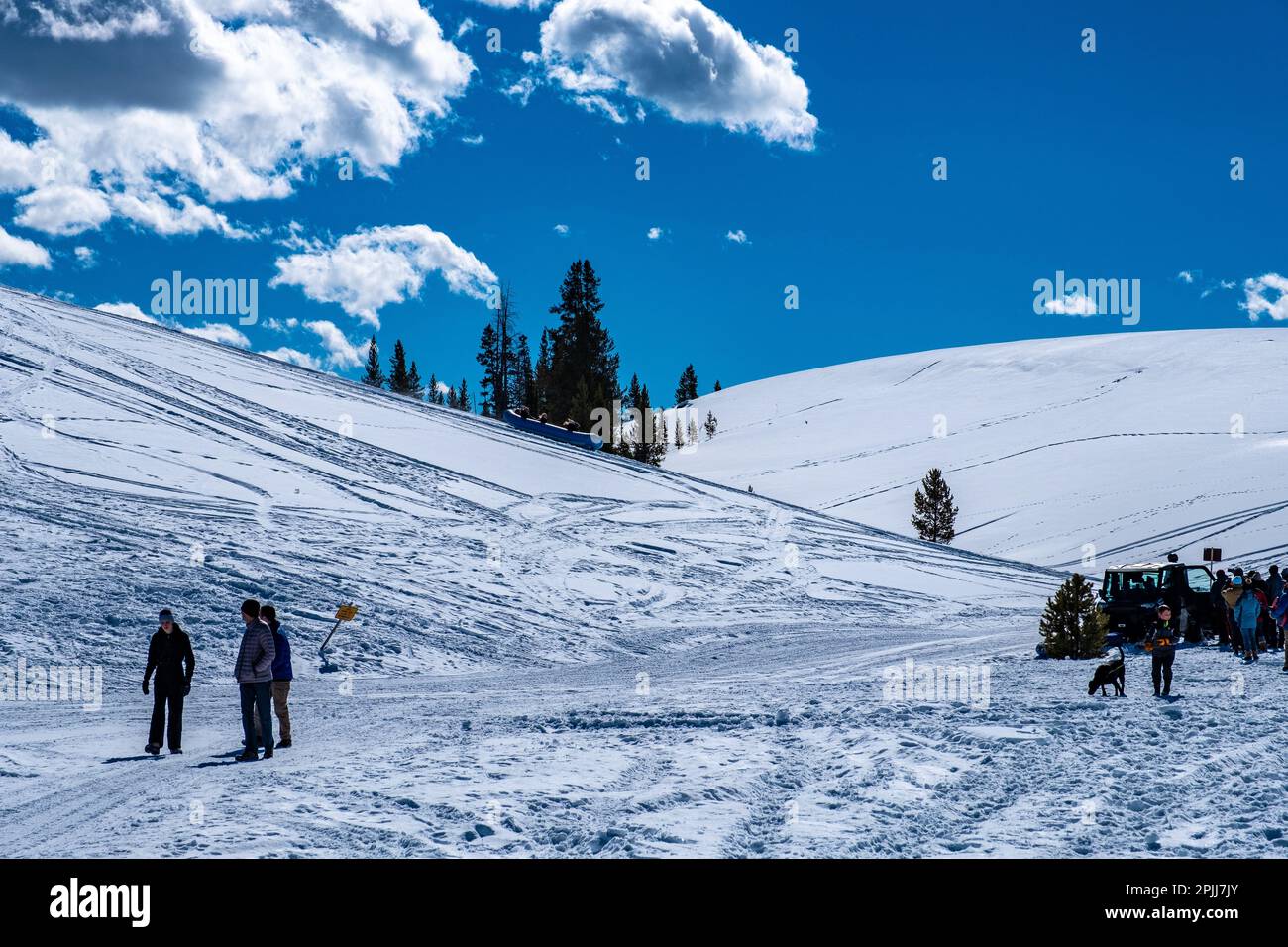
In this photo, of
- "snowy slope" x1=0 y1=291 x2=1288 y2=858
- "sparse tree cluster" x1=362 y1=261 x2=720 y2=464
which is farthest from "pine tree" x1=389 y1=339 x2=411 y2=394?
"snowy slope" x1=0 y1=291 x2=1288 y2=858

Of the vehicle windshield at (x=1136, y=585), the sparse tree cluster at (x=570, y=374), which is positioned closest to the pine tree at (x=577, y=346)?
the sparse tree cluster at (x=570, y=374)

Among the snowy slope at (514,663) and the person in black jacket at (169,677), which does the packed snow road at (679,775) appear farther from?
the person in black jacket at (169,677)

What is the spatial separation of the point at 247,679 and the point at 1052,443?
223 feet

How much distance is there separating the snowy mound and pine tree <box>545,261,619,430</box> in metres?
15.9

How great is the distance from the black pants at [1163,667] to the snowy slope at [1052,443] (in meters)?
32.6

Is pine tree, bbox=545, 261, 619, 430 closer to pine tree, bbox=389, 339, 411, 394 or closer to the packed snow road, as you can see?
pine tree, bbox=389, 339, 411, 394

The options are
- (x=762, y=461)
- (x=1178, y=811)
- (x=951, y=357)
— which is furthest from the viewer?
(x=951, y=357)

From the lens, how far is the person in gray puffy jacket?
1105cm

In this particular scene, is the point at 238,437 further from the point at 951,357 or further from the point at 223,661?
the point at 951,357

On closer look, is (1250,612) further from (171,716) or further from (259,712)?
(171,716)

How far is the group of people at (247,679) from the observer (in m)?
11.1
